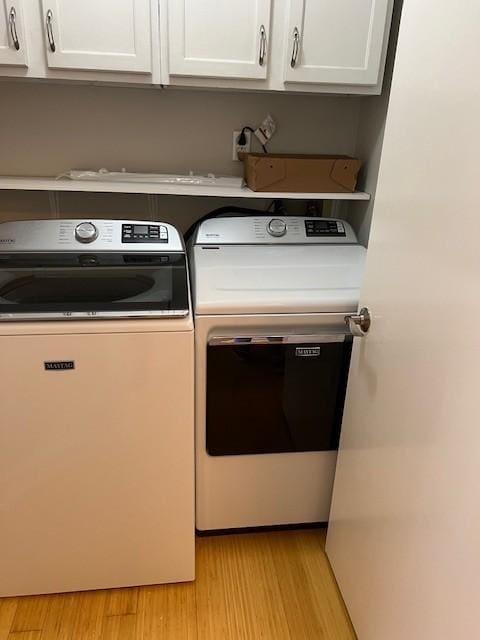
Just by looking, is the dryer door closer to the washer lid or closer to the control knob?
the washer lid

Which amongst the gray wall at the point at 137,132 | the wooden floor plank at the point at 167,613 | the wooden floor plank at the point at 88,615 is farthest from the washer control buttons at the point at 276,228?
the wooden floor plank at the point at 88,615

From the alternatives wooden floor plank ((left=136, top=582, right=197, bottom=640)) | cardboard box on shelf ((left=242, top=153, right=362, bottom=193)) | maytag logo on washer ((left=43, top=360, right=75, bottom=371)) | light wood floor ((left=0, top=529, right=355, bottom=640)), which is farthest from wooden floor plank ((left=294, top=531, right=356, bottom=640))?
cardboard box on shelf ((left=242, top=153, right=362, bottom=193))

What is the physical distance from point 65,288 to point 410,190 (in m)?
0.99

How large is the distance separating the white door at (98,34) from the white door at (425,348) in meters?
0.87

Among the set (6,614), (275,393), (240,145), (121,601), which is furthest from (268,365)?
(6,614)

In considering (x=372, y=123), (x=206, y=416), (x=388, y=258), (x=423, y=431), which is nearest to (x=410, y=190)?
(x=388, y=258)

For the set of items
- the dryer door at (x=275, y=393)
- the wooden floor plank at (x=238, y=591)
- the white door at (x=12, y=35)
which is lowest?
the wooden floor plank at (x=238, y=591)

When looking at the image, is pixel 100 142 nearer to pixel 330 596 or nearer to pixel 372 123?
pixel 372 123

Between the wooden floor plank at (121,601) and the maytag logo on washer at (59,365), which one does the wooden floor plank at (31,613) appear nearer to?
the wooden floor plank at (121,601)

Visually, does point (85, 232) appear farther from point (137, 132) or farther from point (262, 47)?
point (262, 47)

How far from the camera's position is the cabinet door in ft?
5.04

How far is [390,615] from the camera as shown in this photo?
A: 1.16 metres

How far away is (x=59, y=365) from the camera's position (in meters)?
1.23

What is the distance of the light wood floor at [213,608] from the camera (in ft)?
4.73
